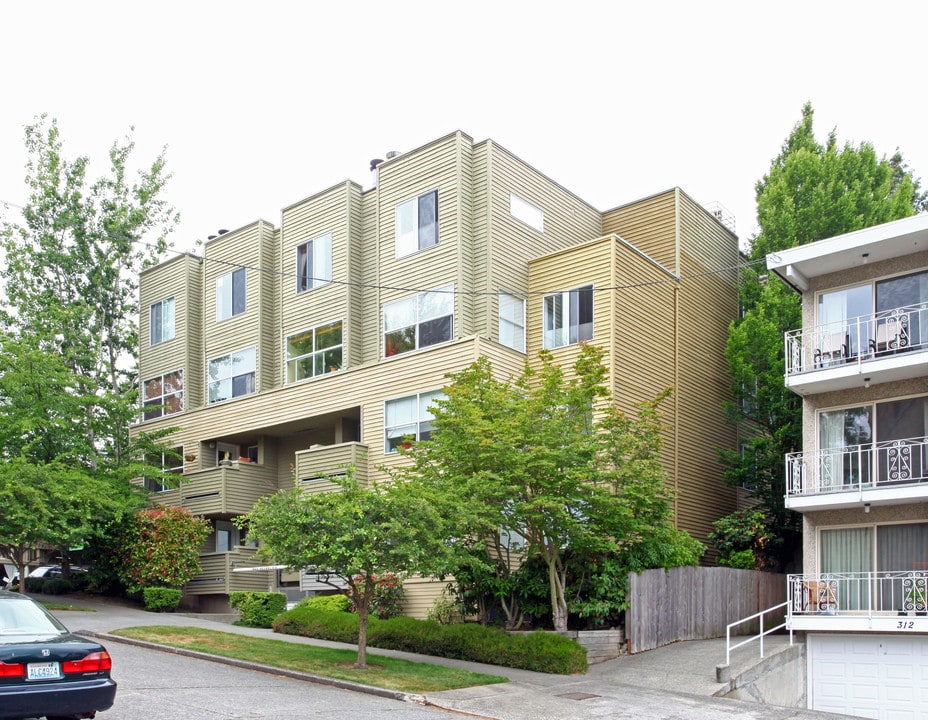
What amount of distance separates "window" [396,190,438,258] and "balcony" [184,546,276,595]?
9.78 m

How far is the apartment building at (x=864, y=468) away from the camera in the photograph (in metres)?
19.6

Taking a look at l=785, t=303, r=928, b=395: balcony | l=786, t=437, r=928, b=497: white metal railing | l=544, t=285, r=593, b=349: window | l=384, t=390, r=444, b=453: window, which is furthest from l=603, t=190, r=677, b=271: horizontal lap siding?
l=786, t=437, r=928, b=497: white metal railing

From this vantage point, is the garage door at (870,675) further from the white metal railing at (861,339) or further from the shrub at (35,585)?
the shrub at (35,585)

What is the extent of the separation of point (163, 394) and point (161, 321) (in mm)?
2615

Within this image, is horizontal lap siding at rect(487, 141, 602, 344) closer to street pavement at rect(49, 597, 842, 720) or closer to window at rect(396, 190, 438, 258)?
window at rect(396, 190, 438, 258)

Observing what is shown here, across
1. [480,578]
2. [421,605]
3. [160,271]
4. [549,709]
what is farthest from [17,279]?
[549,709]

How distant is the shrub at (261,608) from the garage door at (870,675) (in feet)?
40.1

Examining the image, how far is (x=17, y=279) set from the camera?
3822 cm

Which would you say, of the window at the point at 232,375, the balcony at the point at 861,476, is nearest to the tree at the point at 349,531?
the balcony at the point at 861,476

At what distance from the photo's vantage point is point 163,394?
35.0 metres

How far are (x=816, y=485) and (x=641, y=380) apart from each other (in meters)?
5.78

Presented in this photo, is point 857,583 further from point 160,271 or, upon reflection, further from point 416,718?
point 160,271

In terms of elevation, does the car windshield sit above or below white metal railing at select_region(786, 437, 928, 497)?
below

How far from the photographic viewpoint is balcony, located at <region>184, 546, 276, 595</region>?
96.3 ft
